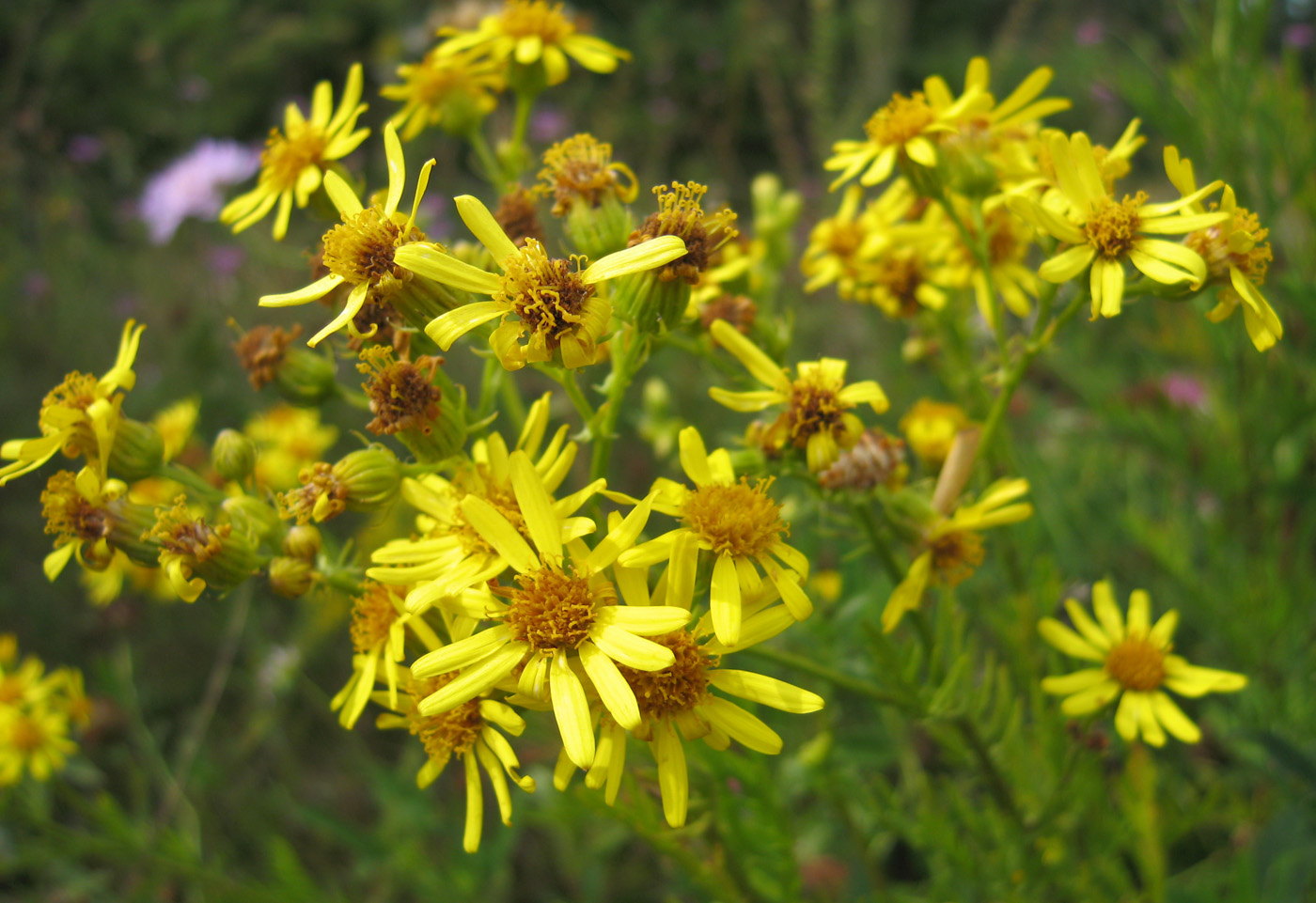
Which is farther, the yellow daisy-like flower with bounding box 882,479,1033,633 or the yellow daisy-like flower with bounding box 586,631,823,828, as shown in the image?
the yellow daisy-like flower with bounding box 882,479,1033,633

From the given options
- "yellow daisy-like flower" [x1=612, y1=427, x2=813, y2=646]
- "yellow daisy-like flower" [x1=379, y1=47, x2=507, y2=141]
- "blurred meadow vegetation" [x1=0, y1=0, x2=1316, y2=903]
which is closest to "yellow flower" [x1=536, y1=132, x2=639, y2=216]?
"yellow daisy-like flower" [x1=612, y1=427, x2=813, y2=646]

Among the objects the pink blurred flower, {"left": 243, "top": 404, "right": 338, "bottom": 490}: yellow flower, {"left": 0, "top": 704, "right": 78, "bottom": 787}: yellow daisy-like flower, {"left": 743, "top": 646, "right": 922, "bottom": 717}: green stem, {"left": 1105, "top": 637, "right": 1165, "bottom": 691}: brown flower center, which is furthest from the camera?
the pink blurred flower

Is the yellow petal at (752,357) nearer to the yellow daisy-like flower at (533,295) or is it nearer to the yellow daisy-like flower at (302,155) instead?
the yellow daisy-like flower at (533,295)

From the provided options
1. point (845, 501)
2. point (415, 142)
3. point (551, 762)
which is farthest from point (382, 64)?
point (845, 501)

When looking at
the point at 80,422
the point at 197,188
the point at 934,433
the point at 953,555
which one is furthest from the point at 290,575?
the point at 197,188

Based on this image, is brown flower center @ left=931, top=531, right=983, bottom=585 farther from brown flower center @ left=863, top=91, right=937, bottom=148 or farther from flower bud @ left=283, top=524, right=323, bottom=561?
flower bud @ left=283, top=524, right=323, bottom=561

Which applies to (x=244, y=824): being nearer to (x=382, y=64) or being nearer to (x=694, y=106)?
(x=382, y=64)

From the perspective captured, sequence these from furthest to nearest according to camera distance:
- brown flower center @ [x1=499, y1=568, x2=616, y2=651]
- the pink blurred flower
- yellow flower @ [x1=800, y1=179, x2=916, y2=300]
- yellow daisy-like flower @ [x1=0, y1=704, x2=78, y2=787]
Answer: the pink blurred flower → yellow daisy-like flower @ [x1=0, y1=704, x2=78, y2=787] → yellow flower @ [x1=800, y1=179, x2=916, y2=300] → brown flower center @ [x1=499, y1=568, x2=616, y2=651]

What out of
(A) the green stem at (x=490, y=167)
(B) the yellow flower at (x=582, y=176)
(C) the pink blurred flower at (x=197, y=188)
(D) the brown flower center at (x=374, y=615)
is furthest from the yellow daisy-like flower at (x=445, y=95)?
(C) the pink blurred flower at (x=197, y=188)
